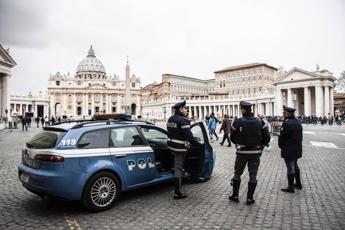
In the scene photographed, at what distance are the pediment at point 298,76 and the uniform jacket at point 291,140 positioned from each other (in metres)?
61.1

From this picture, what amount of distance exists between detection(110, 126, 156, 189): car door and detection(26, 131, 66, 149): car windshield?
1.01 meters

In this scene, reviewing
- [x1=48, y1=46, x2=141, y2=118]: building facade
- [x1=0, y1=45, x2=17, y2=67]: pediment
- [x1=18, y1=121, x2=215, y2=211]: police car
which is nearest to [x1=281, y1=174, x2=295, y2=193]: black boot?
[x1=18, y1=121, x2=215, y2=211]: police car

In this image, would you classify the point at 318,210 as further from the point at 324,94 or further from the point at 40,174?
the point at 324,94

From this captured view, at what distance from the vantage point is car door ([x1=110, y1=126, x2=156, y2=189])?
18.4 ft

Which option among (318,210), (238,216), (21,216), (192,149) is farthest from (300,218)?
(21,216)

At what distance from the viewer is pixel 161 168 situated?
22.0ft

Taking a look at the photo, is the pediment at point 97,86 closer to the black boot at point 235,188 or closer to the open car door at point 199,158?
the open car door at point 199,158

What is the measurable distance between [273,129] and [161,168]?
1841 centimetres

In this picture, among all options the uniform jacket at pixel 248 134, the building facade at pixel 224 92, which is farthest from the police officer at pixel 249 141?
the building facade at pixel 224 92

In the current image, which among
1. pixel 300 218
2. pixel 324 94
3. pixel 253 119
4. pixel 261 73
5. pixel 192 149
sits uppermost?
pixel 261 73

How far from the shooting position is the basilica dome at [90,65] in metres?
141

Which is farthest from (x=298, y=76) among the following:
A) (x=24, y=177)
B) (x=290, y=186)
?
(x=24, y=177)

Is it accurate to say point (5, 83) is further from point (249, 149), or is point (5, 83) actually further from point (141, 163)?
point (249, 149)

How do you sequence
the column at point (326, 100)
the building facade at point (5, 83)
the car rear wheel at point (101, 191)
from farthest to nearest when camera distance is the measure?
the column at point (326, 100)
the building facade at point (5, 83)
the car rear wheel at point (101, 191)
